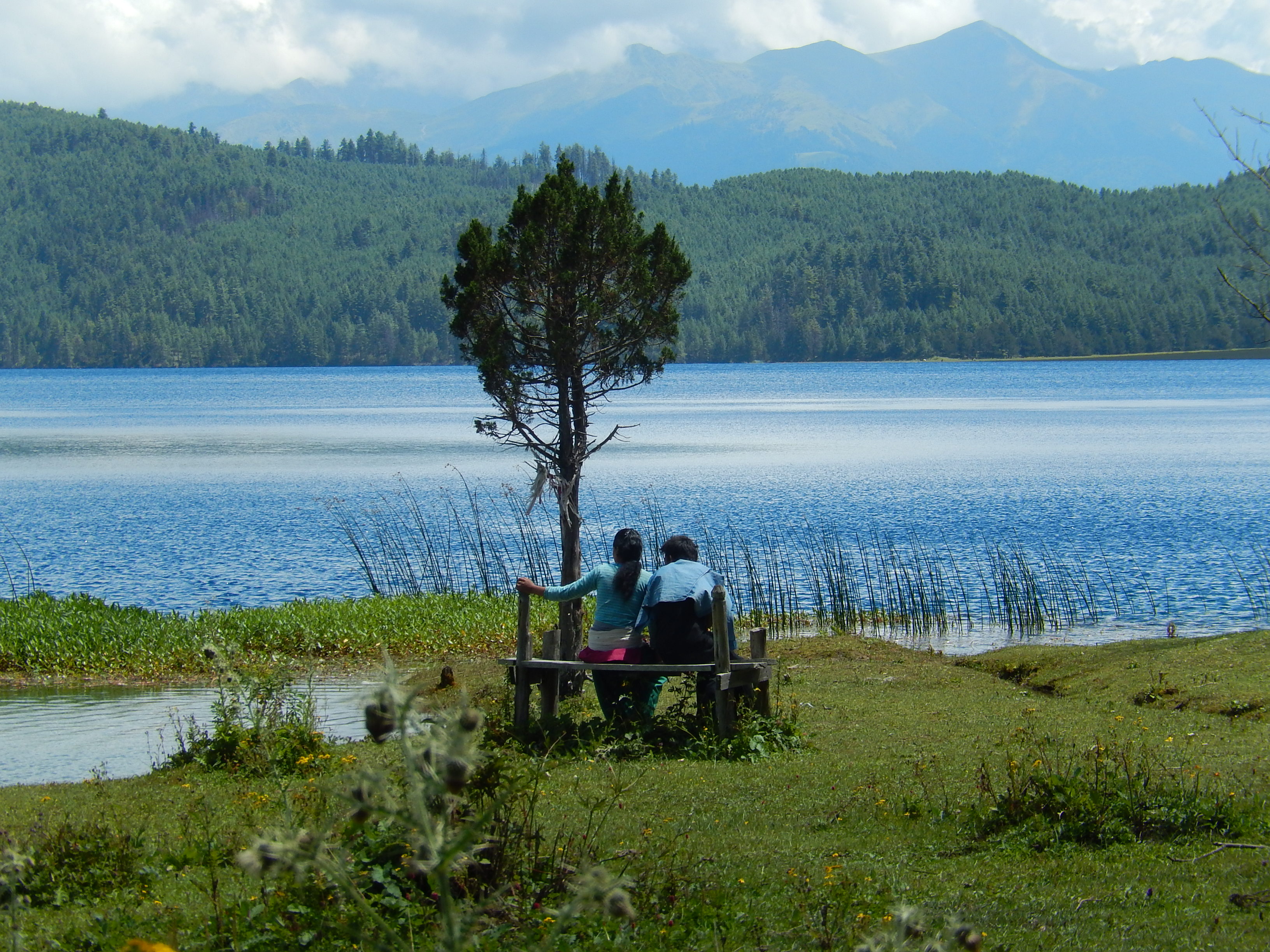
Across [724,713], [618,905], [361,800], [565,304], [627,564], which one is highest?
[565,304]

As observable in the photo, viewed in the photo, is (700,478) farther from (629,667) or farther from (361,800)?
(361,800)

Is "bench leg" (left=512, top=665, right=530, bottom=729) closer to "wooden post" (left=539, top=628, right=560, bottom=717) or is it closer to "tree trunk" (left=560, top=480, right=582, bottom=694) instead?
"wooden post" (left=539, top=628, right=560, bottom=717)

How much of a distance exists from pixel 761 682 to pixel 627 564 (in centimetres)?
→ 140

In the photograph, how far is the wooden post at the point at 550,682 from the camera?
32.1ft

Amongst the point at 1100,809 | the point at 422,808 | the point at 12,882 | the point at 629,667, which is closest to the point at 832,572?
the point at 629,667

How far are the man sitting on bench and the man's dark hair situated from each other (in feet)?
0.53

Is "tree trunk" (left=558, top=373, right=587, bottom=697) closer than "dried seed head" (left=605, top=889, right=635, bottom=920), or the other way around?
"dried seed head" (left=605, top=889, right=635, bottom=920)

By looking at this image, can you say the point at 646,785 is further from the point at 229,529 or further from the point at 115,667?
the point at 229,529

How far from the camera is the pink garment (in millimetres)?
9789

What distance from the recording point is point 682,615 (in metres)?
9.47

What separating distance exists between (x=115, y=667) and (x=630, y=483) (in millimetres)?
26600

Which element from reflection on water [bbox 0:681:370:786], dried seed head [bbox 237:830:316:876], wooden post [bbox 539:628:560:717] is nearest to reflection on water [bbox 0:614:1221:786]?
reflection on water [bbox 0:681:370:786]

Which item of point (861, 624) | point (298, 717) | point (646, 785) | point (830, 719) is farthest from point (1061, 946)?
point (861, 624)

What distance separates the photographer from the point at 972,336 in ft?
593
